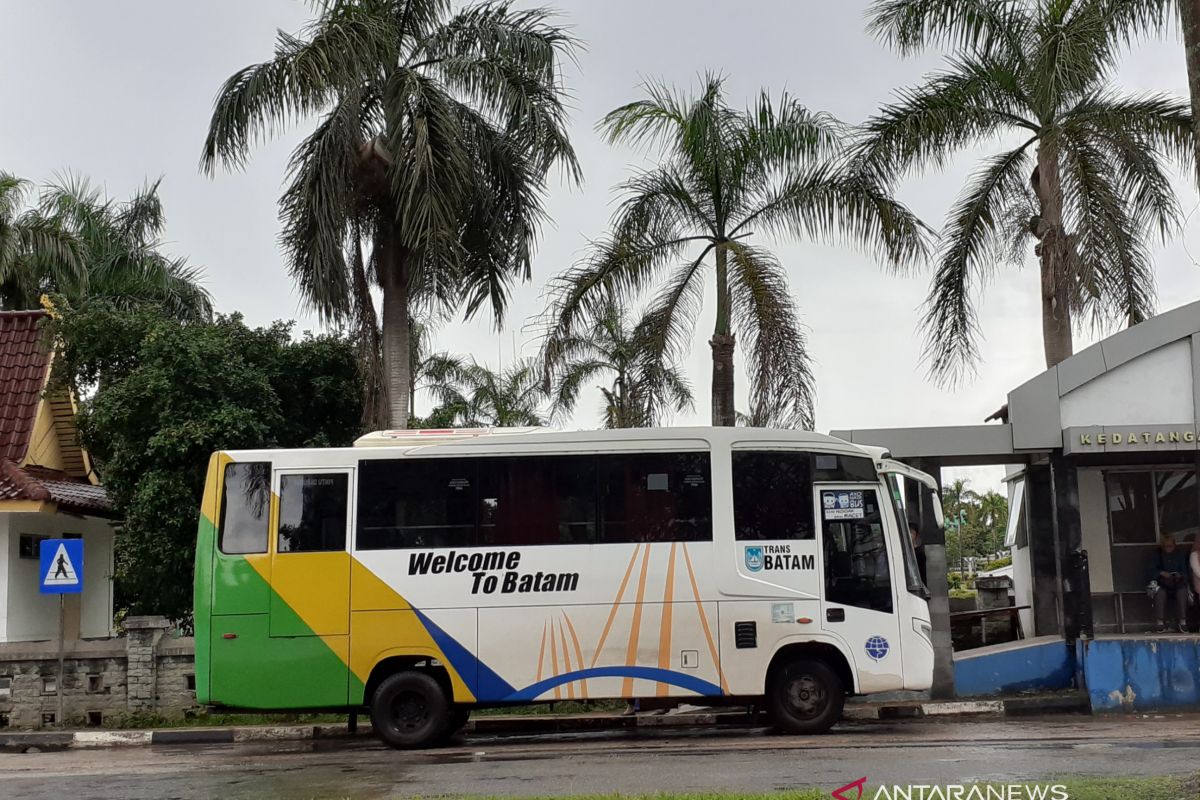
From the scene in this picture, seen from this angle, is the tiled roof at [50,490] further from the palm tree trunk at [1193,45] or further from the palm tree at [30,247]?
the palm tree trunk at [1193,45]

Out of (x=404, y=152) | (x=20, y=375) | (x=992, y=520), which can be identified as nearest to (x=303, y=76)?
(x=404, y=152)

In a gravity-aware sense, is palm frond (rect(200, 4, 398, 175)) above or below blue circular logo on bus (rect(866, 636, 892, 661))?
above

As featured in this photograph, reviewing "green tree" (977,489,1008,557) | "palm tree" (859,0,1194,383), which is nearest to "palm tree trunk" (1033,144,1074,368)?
"palm tree" (859,0,1194,383)

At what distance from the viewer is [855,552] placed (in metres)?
13.9

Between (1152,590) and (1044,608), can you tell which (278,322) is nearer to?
(1044,608)

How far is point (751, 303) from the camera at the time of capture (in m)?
18.4

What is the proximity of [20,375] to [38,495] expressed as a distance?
14.3ft

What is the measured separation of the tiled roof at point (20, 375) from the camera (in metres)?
21.4

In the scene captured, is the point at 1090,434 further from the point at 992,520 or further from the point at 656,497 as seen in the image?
the point at 992,520

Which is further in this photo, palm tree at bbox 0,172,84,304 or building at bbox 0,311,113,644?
palm tree at bbox 0,172,84,304

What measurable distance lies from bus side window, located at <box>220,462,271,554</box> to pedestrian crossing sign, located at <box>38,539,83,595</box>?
4.13 meters

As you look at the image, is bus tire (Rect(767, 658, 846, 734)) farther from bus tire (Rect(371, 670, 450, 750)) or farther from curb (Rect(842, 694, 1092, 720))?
bus tire (Rect(371, 670, 450, 750))

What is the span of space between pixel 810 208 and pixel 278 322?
895 cm

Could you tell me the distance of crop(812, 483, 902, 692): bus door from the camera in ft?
44.9
